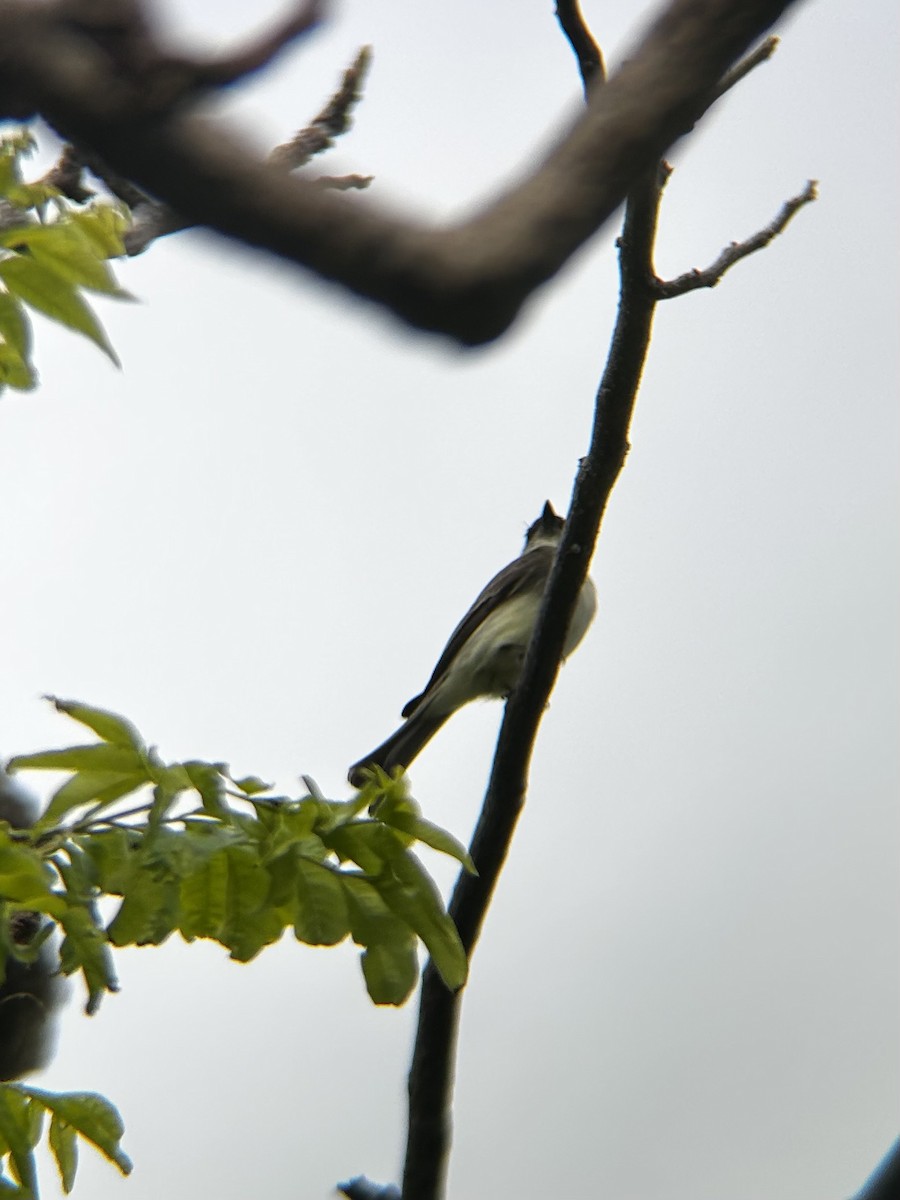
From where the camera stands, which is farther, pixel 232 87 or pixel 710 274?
pixel 710 274

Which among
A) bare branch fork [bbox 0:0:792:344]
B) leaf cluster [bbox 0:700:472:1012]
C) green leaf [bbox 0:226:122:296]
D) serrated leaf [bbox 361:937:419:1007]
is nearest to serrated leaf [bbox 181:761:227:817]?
leaf cluster [bbox 0:700:472:1012]

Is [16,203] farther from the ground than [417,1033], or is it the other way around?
[16,203]

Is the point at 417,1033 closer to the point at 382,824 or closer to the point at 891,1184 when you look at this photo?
the point at 382,824

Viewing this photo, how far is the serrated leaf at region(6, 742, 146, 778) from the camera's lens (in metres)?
3.23

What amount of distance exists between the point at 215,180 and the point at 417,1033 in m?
3.91

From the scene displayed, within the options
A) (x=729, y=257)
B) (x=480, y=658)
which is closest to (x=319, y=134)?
(x=729, y=257)

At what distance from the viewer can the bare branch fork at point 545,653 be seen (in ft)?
14.6

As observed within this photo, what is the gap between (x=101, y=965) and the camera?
3.14 metres

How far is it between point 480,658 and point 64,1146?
632cm

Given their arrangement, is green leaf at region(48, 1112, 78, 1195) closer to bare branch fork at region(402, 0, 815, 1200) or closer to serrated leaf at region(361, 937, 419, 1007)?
serrated leaf at region(361, 937, 419, 1007)

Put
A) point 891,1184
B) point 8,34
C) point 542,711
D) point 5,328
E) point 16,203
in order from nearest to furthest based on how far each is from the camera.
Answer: point 8,34 → point 891,1184 → point 5,328 → point 16,203 → point 542,711

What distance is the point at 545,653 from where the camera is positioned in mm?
5102

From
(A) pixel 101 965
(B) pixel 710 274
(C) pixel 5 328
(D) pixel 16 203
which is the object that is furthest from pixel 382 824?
(B) pixel 710 274

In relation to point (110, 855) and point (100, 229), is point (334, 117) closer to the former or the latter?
point (100, 229)
